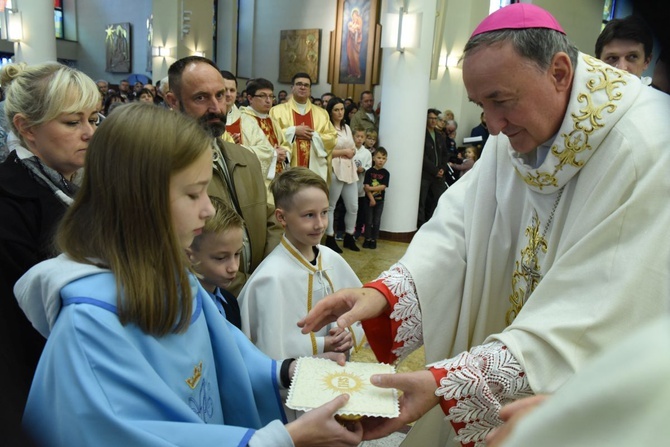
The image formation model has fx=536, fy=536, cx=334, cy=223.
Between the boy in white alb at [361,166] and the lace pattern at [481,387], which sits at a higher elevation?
the lace pattern at [481,387]

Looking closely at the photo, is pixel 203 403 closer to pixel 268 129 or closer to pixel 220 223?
pixel 220 223

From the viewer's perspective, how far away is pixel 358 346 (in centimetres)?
Answer: 260

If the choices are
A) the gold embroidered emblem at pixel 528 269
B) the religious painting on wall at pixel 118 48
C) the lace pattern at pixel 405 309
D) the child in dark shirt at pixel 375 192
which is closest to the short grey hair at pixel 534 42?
the gold embroidered emblem at pixel 528 269

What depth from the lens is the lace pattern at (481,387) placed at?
1.40 meters

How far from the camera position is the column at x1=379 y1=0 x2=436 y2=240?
708 cm

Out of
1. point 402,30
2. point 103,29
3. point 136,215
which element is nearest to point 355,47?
point 402,30

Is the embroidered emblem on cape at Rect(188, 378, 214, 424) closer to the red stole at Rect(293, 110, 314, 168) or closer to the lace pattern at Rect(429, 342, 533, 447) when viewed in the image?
the lace pattern at Rect(429, 342, 533, 447)

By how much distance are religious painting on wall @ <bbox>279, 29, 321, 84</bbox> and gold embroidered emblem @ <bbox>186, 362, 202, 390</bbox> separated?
48.0 ft

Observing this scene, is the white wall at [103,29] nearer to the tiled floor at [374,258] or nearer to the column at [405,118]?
the column at [405,118]

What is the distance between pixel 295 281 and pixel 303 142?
4.35m

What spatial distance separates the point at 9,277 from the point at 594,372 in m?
1.91

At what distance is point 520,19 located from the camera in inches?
61.9

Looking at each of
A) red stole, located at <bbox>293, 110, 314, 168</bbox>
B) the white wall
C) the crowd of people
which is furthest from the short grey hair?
the white wall

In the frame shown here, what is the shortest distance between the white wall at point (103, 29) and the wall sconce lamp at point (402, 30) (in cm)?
1385
